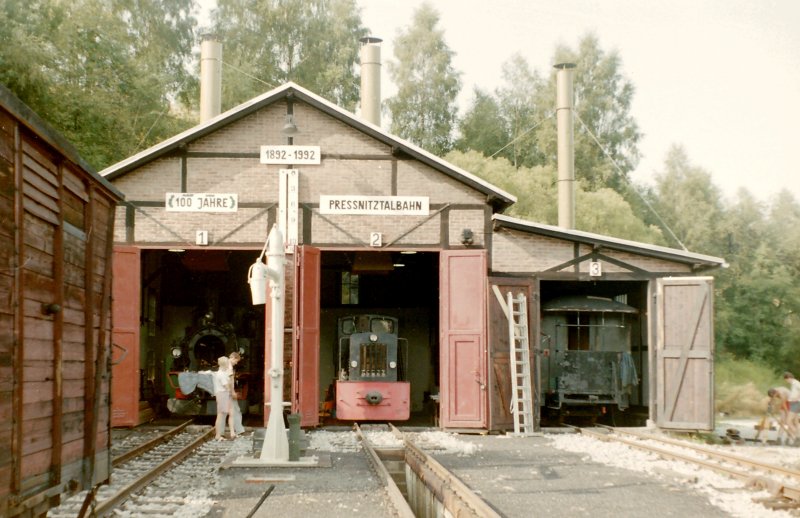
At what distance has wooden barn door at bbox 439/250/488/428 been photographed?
17141 mm

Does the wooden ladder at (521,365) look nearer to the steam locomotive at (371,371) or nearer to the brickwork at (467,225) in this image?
the brickwork at (467,225)

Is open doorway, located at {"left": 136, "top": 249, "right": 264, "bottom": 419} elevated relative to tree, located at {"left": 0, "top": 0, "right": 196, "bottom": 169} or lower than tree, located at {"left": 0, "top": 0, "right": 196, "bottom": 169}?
lower

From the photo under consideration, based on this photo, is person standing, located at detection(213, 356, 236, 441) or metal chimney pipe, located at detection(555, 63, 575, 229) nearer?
person standing, located at detection(213, 356, 236, 441)

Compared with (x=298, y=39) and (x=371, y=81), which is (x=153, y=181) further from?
(x=298, y=39)

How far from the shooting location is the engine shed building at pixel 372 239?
55.1 ft

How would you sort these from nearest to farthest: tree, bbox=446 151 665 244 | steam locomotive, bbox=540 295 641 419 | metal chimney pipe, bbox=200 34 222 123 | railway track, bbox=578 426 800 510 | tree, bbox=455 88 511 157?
railway track, bbox=578 426 800 510 → steam locomotive, bbox=540 295 641 419 → metal chimney pipe, bbox=200 34 222 123 → tree, bbox=446 151 665 244 → tree, bbox=455 88 511 157

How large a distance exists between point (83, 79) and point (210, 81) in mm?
6755

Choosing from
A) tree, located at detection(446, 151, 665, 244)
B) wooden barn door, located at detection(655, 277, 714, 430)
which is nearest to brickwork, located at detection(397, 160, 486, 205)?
wooden barn door, located at detection(655, 277, 714, 430)

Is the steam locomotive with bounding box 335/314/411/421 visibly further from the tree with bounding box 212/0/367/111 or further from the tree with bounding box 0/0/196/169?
the tree with bounding box 212/0/367/111

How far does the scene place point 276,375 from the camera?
12.0 metres

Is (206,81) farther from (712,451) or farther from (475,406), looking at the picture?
(712,451)

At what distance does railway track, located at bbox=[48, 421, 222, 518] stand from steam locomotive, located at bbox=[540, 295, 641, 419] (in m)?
7.94

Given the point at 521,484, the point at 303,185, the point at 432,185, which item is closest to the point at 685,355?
the point at 432,185

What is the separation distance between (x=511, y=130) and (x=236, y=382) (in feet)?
123
